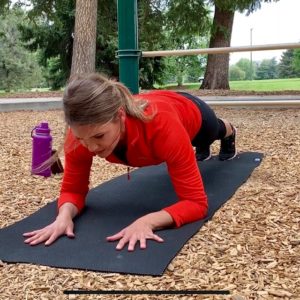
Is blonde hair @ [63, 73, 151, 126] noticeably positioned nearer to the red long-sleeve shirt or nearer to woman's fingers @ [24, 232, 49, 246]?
the red long-sleeve shirt

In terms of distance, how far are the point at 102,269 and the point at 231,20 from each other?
922 centimetres

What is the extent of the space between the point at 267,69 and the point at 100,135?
166ft

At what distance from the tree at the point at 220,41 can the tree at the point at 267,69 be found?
3839cm

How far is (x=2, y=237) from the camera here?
68.9 inches

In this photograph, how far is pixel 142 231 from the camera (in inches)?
64.8

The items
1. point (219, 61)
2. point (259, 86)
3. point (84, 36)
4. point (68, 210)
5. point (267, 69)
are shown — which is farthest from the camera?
point (267, 69)

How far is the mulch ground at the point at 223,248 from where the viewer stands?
4.41 ft

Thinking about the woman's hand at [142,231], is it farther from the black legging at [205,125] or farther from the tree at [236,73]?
the tree at [236,73]

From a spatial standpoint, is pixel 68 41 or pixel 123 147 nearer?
pixel 123 147

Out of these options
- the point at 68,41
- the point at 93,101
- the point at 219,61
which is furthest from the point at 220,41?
the point at 93,101

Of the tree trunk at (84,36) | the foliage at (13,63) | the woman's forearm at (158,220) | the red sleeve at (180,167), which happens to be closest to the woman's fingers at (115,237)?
the woman's forearm at (158,220)

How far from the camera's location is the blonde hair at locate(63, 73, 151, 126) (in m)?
1.53

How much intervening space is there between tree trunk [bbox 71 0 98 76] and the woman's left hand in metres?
5.86

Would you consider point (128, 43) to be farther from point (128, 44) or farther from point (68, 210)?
point (68, 210)
